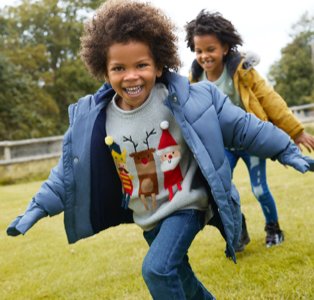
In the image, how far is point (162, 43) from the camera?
2816mm

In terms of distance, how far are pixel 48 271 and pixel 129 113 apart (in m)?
2.38

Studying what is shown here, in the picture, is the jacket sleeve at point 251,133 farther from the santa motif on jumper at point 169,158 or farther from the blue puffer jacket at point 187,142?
the santa motif on jumper at point 169,158

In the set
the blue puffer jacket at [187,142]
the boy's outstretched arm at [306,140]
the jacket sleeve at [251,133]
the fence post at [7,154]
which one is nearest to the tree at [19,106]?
the fence post at [7,154]

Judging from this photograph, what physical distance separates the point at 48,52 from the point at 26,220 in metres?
35.1

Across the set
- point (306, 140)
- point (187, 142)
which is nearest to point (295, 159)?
point (187, 142)

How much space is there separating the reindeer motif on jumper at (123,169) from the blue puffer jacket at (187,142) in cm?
5

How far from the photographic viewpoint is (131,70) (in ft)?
8.75

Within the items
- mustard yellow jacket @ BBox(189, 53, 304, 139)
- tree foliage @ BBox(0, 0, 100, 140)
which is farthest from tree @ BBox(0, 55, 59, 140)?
mustard yellow jacket @ BBox(189, 53, 304, 139)

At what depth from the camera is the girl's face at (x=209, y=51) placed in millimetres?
4324

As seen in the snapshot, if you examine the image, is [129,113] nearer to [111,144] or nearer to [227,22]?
[111,144]

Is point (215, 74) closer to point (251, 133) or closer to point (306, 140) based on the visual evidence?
point (306, 140)

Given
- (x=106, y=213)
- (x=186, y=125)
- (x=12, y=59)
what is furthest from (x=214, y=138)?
(x=12, y=59)

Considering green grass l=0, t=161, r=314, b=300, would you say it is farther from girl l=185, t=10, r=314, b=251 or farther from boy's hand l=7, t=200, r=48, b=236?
boy's hand l=7, t=200, r=48, b=236

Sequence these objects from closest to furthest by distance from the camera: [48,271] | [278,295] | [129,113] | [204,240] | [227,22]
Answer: [129,113] → [278,295] → [227,22] → [48,271] → [204,240]
